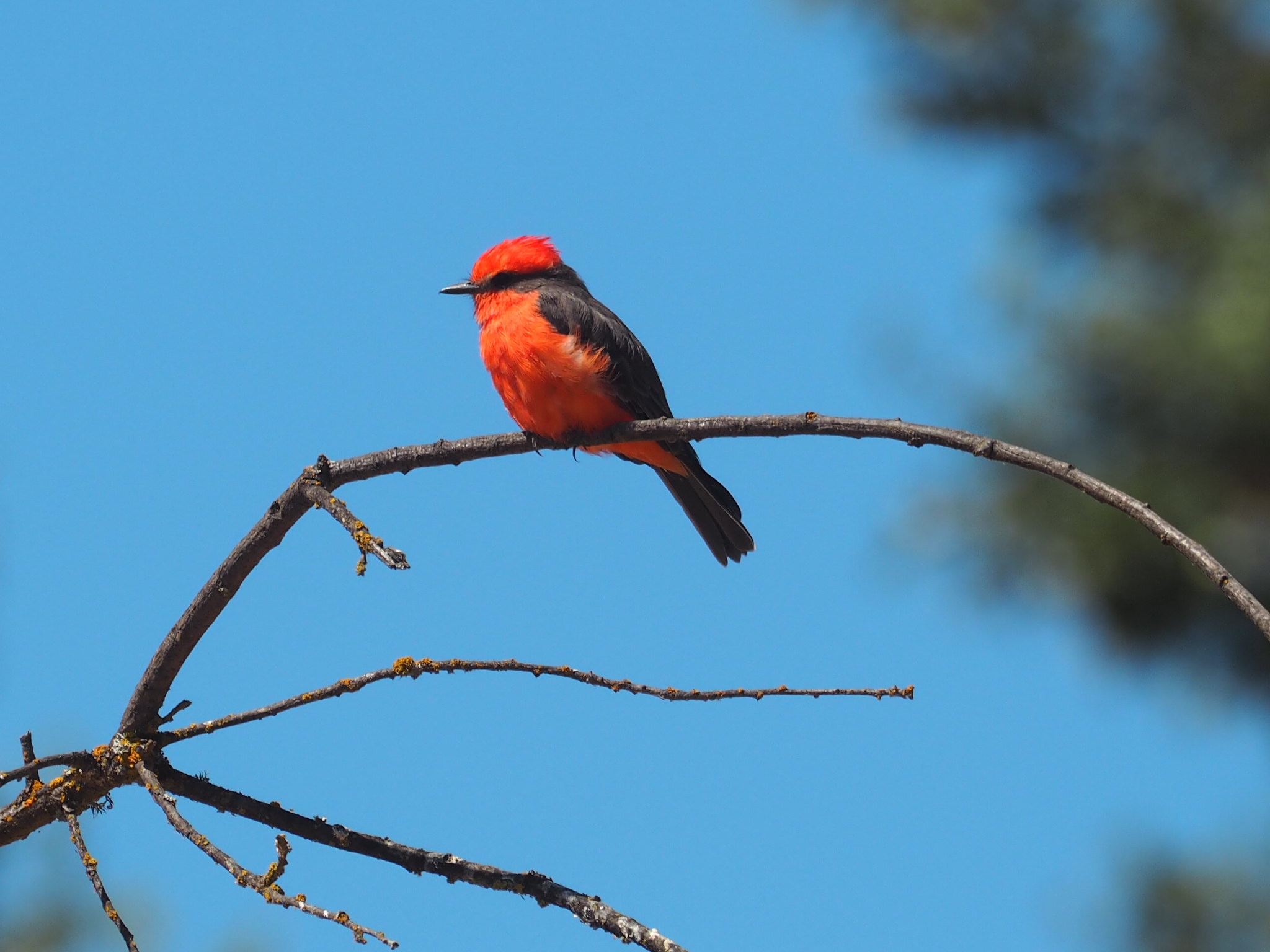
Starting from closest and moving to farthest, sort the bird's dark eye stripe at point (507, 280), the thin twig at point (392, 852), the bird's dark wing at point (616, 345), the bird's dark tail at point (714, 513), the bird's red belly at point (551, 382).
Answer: the thin twig at point (392, 852) < the bird's red belly at point (551, 382) < the bird's dark wing at point (616, 345) < the bird's dark tail at point (714, 513) < the bird's dark eye stripe at point (507, 280)

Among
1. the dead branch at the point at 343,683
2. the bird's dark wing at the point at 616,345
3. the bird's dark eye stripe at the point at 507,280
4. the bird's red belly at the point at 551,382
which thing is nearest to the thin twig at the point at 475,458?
the dead branch at the point at 343,683

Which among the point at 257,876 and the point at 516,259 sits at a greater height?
the point at 516,259

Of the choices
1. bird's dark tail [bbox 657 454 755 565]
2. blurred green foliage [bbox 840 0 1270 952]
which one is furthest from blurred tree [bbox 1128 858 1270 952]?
bird's dark tail [bbox 657 454 755 565]

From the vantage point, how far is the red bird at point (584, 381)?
4.47 meters

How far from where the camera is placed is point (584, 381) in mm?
4453

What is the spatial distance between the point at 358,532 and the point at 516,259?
321 centimetres

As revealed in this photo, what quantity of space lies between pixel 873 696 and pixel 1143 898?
1080 cm

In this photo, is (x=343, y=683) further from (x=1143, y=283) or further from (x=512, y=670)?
(x=1143, y=283)

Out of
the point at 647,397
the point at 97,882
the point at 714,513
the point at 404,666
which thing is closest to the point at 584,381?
the point at 647,397

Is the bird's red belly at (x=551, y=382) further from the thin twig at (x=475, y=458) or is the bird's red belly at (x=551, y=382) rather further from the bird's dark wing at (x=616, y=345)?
the thin twig at (x=475, y=458)

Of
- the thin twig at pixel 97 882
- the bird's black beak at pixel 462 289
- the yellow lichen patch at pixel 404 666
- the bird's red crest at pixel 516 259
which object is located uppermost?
the bird's red crest at pixel 516 259

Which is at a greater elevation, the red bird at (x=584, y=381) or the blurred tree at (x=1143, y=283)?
the blurred tree at (x=1143, y=283)

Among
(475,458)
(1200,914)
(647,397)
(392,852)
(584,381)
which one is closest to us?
(392,852)

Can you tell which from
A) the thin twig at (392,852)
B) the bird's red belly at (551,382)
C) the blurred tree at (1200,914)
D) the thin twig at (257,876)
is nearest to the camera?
the thin twig at (257,876)
